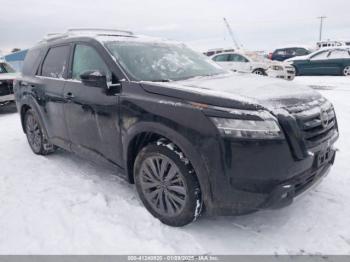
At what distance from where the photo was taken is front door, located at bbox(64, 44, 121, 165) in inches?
128

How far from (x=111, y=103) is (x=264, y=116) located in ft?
5.15

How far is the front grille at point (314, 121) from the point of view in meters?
2.47

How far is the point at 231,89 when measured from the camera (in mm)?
2797

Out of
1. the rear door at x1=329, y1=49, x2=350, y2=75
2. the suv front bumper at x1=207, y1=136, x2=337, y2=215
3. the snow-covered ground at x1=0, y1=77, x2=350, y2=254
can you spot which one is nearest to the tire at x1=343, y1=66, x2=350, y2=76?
the rear door at x1=329, y1=49, x2=350, y2=75

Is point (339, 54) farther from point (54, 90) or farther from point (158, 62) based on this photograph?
point (54, 90)

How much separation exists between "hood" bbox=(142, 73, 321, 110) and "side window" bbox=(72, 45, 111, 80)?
2.33ft

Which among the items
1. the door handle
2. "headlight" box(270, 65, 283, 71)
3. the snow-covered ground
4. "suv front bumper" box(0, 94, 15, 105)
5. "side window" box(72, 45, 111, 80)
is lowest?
the snow-covered ground

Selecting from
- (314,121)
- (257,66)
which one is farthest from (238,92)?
(257,66)

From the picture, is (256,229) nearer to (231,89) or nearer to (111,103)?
(231,89)

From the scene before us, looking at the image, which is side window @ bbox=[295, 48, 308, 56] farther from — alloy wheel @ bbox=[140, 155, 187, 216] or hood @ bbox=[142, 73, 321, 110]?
alloy wheel @ bbox=[140, 155, 187, 216]

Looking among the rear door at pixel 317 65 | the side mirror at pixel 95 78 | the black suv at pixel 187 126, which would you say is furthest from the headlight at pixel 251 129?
the rear door at pixel 317 65

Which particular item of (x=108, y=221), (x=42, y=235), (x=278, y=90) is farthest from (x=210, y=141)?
(x=42, y=235)

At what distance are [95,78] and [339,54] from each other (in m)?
15.3

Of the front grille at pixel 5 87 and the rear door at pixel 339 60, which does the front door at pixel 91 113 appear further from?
the rear door at pixel 339 60
